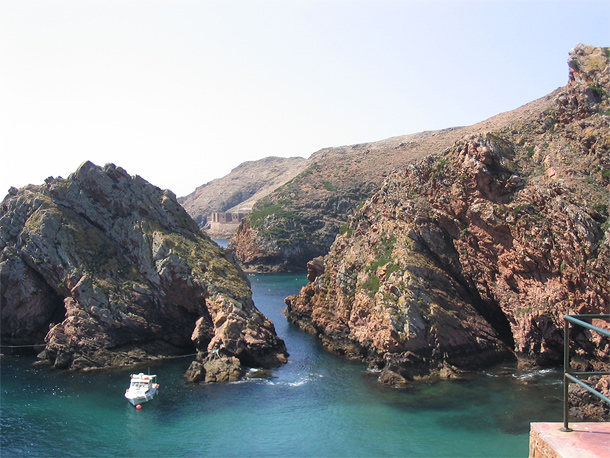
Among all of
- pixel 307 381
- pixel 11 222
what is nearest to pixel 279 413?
pixel 307 381

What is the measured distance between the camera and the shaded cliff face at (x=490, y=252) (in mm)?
52438

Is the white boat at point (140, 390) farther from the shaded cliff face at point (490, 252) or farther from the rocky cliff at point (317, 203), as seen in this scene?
the rocky cliff at point (317, 203)

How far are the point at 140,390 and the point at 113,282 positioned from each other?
19.4m

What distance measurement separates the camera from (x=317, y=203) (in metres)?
168

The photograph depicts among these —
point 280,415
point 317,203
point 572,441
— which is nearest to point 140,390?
point 280,415

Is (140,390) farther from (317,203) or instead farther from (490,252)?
(317,203)

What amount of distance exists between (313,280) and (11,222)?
40.1 metres

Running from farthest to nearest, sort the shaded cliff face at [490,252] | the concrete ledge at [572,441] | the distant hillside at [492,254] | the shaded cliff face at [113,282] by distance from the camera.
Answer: the shaded cliff face at [113,282] → the shaded cliff face at [490,252] → the distant hillside at [492,254] → the concrete ledge at [572,441]

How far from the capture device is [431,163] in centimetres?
6719

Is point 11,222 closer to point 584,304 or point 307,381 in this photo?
point 307,381

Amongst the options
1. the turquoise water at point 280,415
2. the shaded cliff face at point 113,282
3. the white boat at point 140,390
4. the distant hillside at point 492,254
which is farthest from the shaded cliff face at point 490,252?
the white boat at point 140,390

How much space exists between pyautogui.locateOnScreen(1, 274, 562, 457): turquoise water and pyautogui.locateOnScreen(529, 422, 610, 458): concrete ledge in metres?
27.1

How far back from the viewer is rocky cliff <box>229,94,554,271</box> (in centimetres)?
14738

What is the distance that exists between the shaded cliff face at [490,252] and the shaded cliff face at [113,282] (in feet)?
42.5
